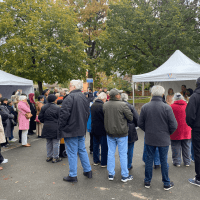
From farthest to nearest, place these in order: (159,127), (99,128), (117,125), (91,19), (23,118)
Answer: (91,19) → (23,118) → (99,128) → (117,125) → (159,127)

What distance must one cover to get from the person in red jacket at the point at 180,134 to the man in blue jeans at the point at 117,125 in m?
1.36

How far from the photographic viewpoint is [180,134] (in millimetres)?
4766

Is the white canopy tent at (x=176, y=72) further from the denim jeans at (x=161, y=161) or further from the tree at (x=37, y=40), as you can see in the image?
the tree at (x=37, y=40)

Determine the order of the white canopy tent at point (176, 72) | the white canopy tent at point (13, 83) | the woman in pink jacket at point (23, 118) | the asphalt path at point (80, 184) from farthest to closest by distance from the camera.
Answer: the white canopy tent at point (13, 83), the white canopy tent at point (176, 72), the woman in pink jacket at point (23, 118), the asphalt path at point (80, 184)

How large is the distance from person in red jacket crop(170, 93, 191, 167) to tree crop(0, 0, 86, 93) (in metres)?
13.5

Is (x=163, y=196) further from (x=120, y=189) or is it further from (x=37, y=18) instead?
(x=37, y=18)

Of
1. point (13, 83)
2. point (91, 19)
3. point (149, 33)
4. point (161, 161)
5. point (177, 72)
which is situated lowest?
point (161, 161)

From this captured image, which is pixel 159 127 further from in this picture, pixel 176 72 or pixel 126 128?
pixel 176 72

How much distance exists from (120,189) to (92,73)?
2071 cm

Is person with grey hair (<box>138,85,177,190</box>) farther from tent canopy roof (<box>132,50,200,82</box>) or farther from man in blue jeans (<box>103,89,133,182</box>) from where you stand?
tent canopy roof (<box>132,50,200,82</box>)

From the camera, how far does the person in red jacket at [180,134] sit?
472 cm

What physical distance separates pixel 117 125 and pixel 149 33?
1483 cm

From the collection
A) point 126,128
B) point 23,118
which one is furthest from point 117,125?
point 23,118

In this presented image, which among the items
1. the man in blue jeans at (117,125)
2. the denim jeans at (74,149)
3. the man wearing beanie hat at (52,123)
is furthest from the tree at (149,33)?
the denim jeans at (74,149)
